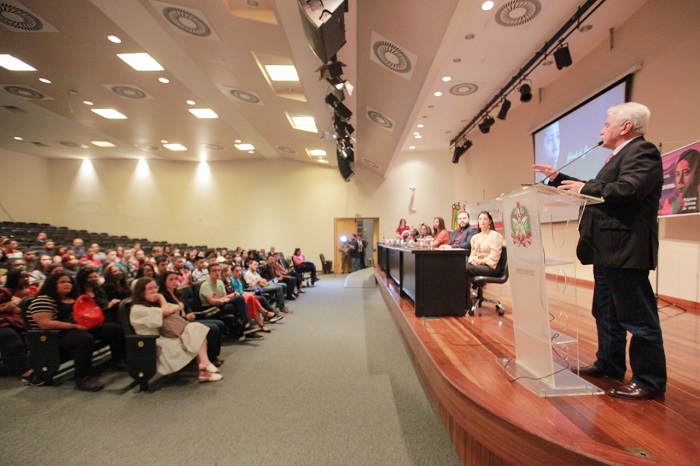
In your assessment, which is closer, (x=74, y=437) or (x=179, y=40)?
(x=74, y=437)

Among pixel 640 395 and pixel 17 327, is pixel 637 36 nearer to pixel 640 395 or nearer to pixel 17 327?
pixel 640 395

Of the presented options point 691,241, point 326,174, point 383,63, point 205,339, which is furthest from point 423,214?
point 205,339

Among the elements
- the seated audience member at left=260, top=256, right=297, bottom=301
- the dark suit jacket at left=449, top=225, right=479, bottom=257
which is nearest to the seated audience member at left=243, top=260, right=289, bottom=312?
the seated audience member at left=260, top=256, right=297, bottom=301

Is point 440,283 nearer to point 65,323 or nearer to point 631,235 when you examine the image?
point 631,235

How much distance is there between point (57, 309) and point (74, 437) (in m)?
1.31

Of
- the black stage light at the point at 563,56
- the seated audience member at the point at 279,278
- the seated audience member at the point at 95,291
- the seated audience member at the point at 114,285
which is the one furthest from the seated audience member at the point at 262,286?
the black stage light at the point at 563,56

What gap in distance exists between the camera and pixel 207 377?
2.81 m

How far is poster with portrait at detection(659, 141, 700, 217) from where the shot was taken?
3.26m

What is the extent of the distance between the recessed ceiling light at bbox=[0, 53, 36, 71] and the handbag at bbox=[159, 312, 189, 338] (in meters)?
6.50

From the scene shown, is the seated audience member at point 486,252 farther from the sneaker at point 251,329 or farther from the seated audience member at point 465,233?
the sneaker at point 251,329

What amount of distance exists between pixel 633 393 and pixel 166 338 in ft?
10.6

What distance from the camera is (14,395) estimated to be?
8.26 feet

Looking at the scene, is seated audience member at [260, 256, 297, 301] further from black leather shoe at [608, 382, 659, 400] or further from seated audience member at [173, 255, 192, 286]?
black leather shoe at [608, 382, 659, 400]

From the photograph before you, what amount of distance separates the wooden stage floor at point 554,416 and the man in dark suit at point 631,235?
0.57 ft
